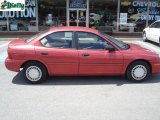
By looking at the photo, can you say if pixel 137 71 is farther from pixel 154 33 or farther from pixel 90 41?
pixel 154 33

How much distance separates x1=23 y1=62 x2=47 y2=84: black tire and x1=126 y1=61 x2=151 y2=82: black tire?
221 centimetres

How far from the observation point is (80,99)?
18.7 ft

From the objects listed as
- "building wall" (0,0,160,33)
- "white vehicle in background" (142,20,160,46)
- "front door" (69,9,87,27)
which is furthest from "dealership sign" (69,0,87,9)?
"white vehicle in background" (142,20,160,46)

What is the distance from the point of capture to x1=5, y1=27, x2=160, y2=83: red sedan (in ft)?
21.9

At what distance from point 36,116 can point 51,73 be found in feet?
6.96

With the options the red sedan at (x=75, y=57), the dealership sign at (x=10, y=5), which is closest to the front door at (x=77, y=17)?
the dealership sign at (x=10, y=5)

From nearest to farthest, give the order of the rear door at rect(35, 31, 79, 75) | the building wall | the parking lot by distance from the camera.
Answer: the parking lot
the rear door at rect(35, 31, 79, 75)
the building wall

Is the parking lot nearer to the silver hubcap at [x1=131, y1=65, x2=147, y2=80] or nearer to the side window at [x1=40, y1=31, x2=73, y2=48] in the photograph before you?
the silver hubcap at [x1=131, y1=65, x2=147, y2=80]

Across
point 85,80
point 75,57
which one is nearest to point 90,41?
point 75,57

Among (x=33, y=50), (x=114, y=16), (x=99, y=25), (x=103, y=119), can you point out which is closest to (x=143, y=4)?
(x=114, y=16)

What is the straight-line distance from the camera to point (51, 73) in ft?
22.4

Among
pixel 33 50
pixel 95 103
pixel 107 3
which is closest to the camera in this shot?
pixel 95 103

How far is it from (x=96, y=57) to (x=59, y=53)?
0.94 metres

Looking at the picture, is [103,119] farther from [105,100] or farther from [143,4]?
[143,4]
